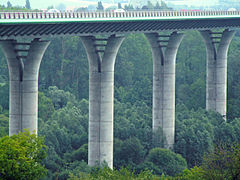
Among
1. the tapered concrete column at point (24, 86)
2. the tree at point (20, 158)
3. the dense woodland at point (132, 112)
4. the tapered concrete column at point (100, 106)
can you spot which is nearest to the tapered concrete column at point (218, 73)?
the dense woodland at point (132, 112)

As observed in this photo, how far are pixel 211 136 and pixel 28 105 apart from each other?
3110 centimetres

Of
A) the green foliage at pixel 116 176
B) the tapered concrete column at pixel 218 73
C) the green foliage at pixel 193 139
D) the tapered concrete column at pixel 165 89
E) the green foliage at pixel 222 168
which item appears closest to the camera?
the green foliage at pixel 222 168

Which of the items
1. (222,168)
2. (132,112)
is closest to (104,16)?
(222,168)

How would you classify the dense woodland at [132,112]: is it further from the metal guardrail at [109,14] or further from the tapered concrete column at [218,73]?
the metal guardrail at [109,14]

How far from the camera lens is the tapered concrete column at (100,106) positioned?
232 ft

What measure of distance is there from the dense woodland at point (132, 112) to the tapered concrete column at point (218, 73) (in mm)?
2480

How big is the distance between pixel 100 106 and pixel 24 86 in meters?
11.4

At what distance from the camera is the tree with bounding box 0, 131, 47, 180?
49406 mm

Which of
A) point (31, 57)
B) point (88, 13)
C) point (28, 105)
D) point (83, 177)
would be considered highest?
point (88, 13)

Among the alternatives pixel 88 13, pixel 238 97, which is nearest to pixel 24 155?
pixel 88 13

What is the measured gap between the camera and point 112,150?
71.6 metres

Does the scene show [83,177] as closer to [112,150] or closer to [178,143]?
[112,150]

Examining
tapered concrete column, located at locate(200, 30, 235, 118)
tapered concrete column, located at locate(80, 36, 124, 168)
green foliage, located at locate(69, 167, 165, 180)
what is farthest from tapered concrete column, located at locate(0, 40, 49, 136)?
tapered concrete column, located at locate(200, 30, 235, 118)

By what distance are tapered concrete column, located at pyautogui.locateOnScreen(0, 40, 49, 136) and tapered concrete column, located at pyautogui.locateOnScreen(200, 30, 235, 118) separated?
39330 mm
